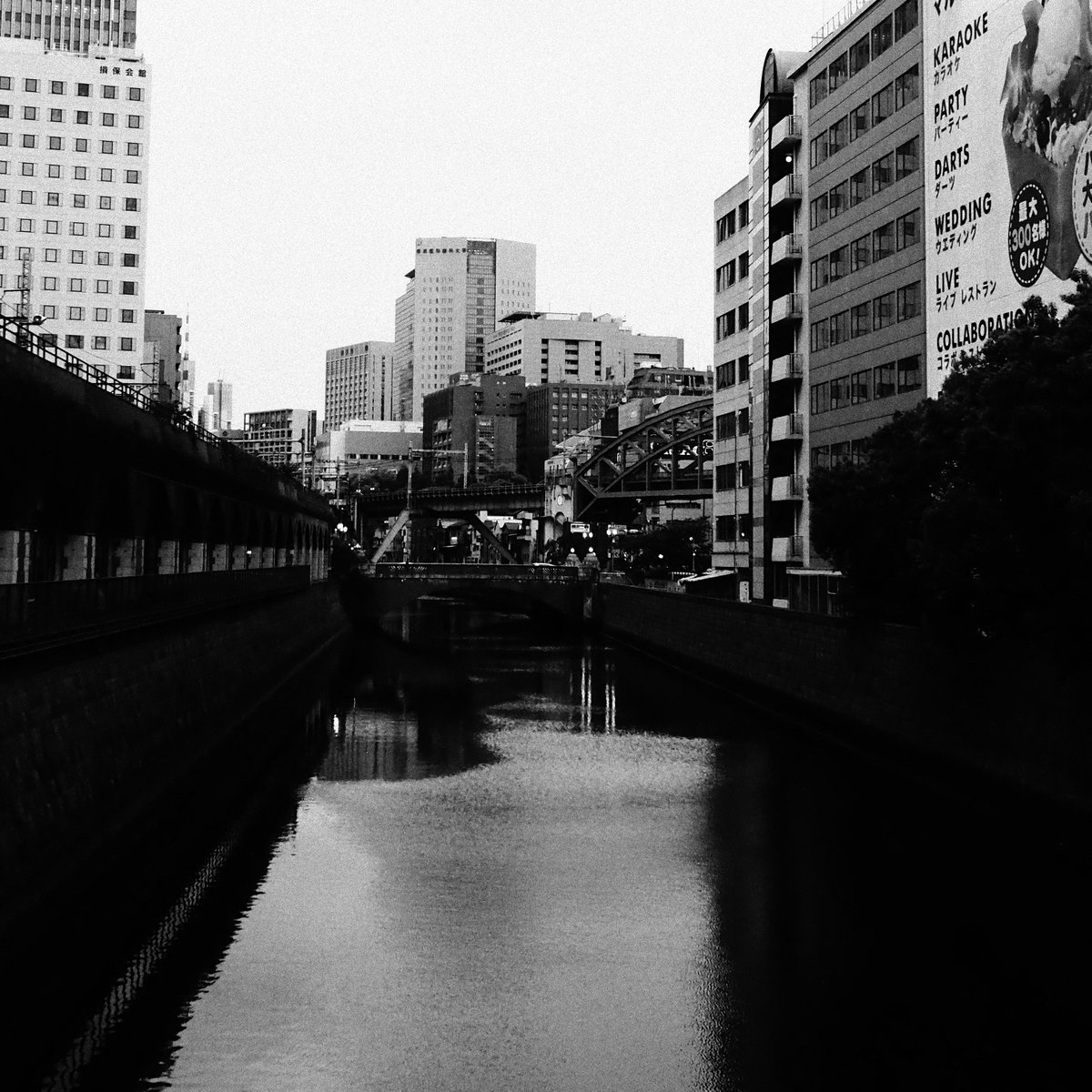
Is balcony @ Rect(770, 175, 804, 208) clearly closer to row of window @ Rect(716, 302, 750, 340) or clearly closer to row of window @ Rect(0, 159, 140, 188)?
row of window @ Rect(716, 302, 750, 340)

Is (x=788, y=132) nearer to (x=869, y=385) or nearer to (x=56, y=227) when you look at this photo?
(x=869, y=385)

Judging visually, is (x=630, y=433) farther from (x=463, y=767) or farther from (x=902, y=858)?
(x=902, y=858)

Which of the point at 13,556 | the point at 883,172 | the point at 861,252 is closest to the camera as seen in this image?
the point at 13,556

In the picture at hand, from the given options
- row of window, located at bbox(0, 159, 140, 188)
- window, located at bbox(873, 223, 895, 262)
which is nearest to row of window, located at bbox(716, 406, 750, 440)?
window, located at bbox(873, 223, 895, 262)

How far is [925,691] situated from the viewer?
36.9 m

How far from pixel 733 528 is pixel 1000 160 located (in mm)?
43540

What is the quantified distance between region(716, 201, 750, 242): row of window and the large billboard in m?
29.8

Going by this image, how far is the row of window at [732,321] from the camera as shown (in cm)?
9011

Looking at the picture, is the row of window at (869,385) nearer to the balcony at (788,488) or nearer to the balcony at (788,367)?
the balcony at (788,367)

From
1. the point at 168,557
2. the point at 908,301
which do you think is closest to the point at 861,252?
the point at 908,301

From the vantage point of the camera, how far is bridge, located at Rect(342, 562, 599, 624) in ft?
363

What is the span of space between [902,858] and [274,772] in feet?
63.3

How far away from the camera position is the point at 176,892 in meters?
24.4

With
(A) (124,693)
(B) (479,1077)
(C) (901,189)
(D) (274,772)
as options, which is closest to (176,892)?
(A) (124,693)
